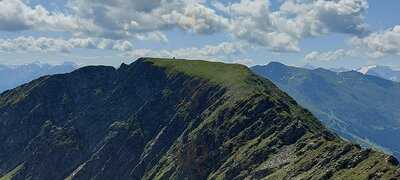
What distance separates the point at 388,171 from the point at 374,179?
18.6ft

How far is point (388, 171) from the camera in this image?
198000 mm

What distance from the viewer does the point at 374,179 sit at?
199000 millimetres
